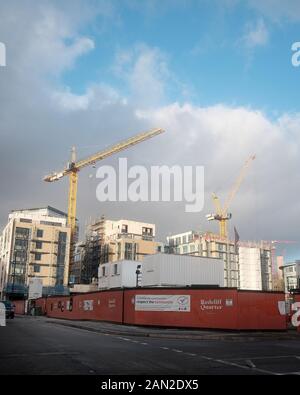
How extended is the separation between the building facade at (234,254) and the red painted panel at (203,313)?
127 metres

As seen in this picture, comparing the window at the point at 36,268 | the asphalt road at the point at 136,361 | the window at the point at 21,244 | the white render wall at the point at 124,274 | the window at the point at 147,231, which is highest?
the window at the point at 147,231

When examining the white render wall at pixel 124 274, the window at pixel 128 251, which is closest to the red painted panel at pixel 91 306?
the white render wall at pixel 124 274

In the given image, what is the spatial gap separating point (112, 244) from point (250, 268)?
211 ft

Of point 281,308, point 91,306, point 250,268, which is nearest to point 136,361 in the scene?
point 281,308

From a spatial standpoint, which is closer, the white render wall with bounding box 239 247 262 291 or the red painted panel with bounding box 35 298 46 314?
the red painted panel with bounding box 35 298 46 314

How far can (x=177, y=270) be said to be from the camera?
61.6 metres

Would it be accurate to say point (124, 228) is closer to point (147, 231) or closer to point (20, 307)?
point (147, 231)

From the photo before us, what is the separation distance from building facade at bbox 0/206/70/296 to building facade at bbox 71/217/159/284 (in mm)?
9760

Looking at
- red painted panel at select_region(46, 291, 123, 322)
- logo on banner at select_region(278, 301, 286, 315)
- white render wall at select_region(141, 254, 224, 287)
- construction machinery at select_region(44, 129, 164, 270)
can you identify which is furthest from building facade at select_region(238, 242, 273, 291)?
logo on banner at select_region(278, 301, 286, 315)

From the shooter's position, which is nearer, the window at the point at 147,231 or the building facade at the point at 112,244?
the building facade at the point at 112,244

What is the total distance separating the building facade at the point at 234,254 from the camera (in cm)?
16238

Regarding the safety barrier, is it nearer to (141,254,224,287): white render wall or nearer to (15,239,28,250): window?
(141,254,224,287): white render wall

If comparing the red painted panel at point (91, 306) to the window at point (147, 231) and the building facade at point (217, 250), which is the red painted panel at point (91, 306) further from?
A: the building facade at point (217, 250)

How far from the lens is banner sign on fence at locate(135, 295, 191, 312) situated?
102 feet
